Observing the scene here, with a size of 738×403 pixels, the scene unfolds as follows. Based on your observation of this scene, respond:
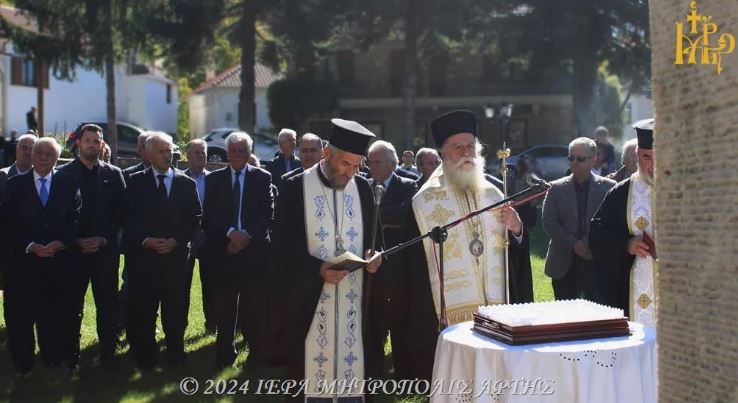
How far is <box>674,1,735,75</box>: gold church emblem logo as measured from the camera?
4723 millimetres

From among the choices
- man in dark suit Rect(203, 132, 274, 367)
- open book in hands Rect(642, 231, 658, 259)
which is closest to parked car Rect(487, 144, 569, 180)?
man in dark suit Rect(203, 132, 274, 367)

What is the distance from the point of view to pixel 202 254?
29.3 ft

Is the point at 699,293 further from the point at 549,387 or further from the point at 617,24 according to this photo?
the point at 617,24

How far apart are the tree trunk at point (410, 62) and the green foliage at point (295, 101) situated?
26.0 feet

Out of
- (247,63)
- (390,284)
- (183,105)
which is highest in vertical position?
(183,105)

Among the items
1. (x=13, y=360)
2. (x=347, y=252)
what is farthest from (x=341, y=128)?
(x=13, y=360)

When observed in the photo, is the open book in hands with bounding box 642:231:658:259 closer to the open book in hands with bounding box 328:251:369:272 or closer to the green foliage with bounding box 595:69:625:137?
the open book in hands with bounding box 328:251:369:272

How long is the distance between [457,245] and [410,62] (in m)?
25.4

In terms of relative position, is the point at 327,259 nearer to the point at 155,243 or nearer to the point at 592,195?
the point at 155,243

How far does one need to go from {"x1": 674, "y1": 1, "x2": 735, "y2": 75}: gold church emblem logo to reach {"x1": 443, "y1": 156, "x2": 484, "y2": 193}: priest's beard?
190 centimetres

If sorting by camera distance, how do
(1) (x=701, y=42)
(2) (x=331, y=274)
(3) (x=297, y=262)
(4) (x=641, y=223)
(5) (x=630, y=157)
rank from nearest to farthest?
(1) (x=701, y=42)
(2) (x=331, y=274)
(3) (x=297, y=262)
(4) (x=641, y=223)
(5) (x=630, y=157)

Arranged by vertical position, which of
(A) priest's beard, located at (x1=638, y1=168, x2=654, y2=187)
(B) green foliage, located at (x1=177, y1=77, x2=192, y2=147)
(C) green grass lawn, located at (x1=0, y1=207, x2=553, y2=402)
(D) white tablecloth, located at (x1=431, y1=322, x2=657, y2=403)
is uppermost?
(B) green foliage, located at (x1=177, y1=77, x2=192, y2=147)

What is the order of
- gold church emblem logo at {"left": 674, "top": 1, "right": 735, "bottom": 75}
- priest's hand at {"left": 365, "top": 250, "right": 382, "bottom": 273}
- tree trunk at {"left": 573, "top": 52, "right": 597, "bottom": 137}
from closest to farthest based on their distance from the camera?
gold church emblem logo at {"left": 674, "top": 1, "right": 735, "bottom": 75}, priest's hand at {"left": 365, "top": 250, "right": 382, "bottom": 273}, tree trunk at {"left": 573, "top": 52, "right": 597, "bottom": 137}

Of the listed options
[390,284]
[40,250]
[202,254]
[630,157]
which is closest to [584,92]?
[630,157]
